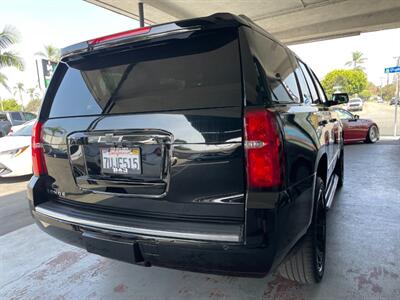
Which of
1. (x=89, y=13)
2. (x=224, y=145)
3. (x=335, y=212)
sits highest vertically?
(x=89, y=13)

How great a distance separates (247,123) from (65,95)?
1.42 metres

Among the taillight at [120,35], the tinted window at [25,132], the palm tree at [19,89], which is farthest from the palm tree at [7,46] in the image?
the palm tree at [19,89]

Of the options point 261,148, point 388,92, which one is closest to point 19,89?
point 261,148

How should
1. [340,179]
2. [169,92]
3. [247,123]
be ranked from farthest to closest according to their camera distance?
1. [340,179]
2. [169,92]
3. [247,123]

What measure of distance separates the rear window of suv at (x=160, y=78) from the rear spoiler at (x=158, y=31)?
0.05 meters

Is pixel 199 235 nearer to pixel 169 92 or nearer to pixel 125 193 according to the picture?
pixel 125 193

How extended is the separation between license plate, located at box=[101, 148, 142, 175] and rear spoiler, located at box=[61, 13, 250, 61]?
0.67 metres

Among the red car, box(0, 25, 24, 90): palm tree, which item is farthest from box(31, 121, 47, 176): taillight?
box(0, 25, 24, 90): palm tree

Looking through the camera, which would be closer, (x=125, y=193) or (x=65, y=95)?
(x=125, y=193)

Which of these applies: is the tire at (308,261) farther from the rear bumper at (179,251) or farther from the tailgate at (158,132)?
the tailgate at (158,132)

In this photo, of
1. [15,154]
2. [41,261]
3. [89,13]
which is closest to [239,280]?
[41,261]

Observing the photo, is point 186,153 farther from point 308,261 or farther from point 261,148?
point 308,261

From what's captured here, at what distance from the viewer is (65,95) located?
2.28m

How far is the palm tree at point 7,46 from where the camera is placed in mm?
16484
